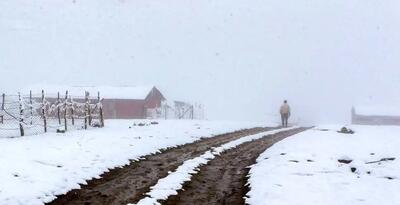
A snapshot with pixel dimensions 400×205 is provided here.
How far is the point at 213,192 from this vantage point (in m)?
10.7

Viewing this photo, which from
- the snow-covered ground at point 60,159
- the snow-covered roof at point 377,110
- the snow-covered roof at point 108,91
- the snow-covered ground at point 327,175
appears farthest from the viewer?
the snow-covered roof at point 377,110

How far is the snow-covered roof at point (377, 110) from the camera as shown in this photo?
8181cm

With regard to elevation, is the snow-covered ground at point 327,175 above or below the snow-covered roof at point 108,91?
below

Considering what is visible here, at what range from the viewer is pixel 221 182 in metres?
11.9

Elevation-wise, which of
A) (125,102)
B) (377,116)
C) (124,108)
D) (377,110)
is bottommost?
(377,116)

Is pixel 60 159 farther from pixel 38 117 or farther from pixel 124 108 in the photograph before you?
pixel 124 108

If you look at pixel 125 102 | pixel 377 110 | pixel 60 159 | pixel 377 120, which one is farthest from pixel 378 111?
pixel 60 159

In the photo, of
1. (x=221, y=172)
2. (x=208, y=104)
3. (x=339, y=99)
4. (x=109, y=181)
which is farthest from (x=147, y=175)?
(x=339, y=99)

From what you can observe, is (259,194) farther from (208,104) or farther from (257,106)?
(257,106)

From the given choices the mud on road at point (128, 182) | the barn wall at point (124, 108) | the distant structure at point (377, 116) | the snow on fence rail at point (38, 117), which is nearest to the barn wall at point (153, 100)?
the barn wall at point (124, 108)

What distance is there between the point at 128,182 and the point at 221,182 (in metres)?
2.35

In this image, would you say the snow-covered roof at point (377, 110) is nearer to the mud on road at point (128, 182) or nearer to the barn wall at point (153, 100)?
the barn wall at point (153, 100)

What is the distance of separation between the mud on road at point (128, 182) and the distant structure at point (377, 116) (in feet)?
234

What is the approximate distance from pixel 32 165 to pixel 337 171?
26.4 ft
